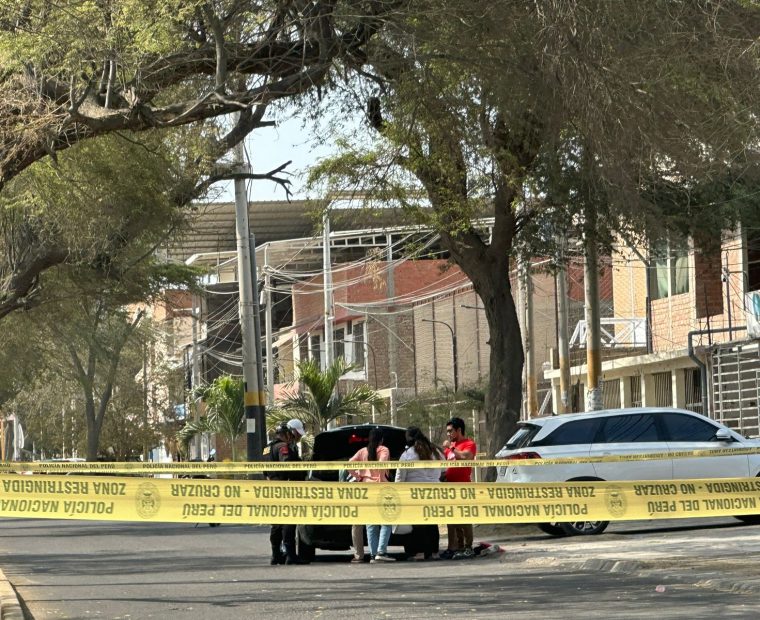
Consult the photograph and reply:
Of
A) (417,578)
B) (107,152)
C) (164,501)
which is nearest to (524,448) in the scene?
(417,578)

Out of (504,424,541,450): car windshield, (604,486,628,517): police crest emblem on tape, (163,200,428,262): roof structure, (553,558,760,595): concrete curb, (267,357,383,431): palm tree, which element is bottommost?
(553,558,760,595): concrete curb

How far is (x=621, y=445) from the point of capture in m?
20.5

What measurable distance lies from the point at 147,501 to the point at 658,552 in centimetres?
676

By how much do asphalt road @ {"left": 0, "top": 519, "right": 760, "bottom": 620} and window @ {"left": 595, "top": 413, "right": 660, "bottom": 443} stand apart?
137 centimetres

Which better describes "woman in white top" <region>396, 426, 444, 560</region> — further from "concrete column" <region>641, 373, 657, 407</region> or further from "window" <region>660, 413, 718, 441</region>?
"concrete column" <region>641, 373, 657, 407</region>

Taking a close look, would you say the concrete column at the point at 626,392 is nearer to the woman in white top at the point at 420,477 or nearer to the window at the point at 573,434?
the window at the point at 573,434

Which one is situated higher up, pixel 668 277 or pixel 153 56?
pixel 153 56

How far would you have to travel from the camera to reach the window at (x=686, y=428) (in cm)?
2073

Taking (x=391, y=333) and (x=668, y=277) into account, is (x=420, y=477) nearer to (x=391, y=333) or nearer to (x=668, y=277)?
(x=668, y=277)

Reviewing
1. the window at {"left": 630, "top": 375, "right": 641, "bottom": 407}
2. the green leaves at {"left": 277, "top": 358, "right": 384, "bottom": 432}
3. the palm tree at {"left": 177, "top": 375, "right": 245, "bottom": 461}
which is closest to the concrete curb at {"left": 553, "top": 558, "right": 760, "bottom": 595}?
the window at {"left": 630, "top": 375, "right": 641, "bottom": 407}

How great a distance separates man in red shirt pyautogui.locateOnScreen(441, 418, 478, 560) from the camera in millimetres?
18016

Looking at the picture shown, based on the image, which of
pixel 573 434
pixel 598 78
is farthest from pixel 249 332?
pixel 598 78

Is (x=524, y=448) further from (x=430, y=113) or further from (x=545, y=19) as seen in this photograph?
(x=545, y=19)

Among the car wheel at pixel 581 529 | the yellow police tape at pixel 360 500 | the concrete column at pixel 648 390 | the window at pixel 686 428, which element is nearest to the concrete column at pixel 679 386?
the concrete column at pixel 648 390
